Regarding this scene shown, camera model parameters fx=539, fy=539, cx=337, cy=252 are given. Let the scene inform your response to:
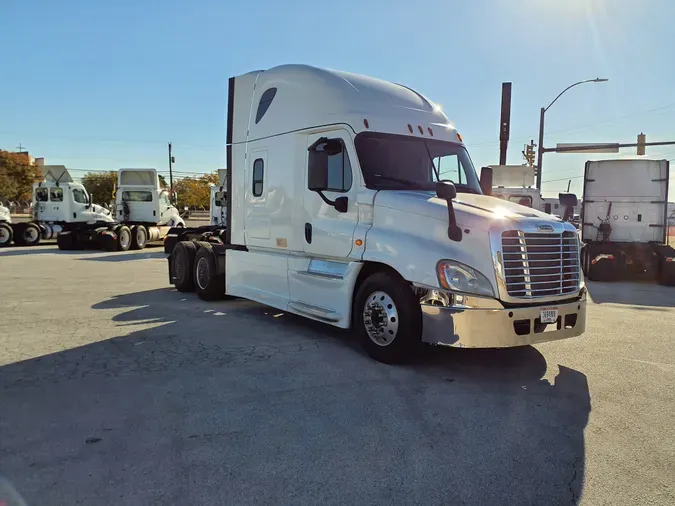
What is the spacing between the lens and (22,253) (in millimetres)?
20281

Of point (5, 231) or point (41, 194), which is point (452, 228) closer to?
point (5, 231)

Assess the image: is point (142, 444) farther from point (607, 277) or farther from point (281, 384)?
point (607, 277)

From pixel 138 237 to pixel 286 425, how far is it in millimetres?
21800

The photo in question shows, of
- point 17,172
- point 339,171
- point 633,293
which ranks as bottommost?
point 633,293

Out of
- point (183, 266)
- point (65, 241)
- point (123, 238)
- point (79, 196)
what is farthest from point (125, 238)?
point (183, 266)

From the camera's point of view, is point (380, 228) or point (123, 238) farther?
point (123, 238)

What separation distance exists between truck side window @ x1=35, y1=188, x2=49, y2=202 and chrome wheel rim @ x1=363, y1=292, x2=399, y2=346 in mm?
23756

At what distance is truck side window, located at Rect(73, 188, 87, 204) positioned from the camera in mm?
25198

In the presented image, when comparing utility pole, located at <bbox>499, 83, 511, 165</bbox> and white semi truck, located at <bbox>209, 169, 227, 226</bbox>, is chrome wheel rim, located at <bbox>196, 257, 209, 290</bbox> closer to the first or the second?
white semi truck, located at <bbox>209, 169, 227, 226</bbox>

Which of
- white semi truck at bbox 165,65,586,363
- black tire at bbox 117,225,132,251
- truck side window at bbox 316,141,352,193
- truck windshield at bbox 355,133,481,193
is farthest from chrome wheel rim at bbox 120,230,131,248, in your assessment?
truck windshield at bbox 355,133,481,193

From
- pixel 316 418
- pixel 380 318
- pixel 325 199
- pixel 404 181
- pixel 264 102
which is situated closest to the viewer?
pixel 316 418

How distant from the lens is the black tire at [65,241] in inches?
883

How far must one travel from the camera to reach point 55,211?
82.1ft

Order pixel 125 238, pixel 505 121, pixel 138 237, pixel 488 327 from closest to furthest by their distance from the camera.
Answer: pixel 488 327 < pixel 125 238 < pixel 138 237 < pixel 505 121
